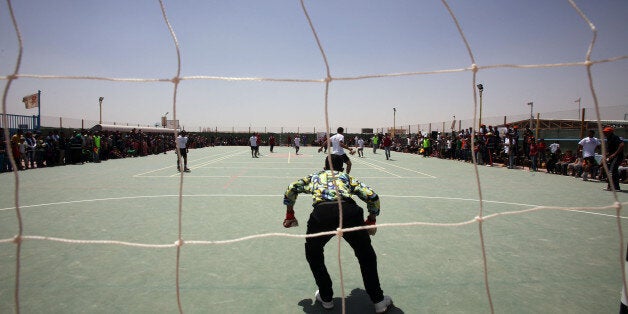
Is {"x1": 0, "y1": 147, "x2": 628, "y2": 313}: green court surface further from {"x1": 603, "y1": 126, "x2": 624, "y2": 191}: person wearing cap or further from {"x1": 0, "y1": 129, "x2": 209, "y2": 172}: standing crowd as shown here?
{"x1": 0, "y1": 129, "x2": 209, "y2": 172}: standing crowd

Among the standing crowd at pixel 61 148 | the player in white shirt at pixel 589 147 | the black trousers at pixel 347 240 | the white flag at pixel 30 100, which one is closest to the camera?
the black trousers at pixel 347 240

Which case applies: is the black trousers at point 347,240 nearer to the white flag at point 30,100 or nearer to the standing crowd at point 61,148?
the standing crowd at point 61,148

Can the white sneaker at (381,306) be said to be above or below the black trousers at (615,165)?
below

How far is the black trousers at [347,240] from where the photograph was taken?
2.84m

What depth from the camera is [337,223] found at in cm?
284

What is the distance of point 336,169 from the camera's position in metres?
3.20

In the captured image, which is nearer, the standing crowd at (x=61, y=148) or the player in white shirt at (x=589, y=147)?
the player in white shirt at (x=589, y=147)

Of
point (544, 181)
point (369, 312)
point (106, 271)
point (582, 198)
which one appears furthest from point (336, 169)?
point (544, 181)

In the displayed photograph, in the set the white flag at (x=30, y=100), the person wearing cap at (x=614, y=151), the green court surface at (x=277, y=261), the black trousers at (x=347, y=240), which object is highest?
the white flag at (x=30, y=100)

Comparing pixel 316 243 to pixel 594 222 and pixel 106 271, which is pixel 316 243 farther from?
pixel 594 222

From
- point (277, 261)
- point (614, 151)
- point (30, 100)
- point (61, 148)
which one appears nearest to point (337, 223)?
point (277, 261)

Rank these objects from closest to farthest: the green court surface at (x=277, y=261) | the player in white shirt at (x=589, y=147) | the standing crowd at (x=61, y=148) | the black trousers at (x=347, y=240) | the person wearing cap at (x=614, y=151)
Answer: the black trousers at (x=347, y=240) < the green court surface at (x=277, y=261) < the person wearing cap at (x=614, y=151) < the player in white shirt at (x=589, y=147) < the standing crowd at (x=61, y=148)

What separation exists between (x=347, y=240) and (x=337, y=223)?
0.20 m

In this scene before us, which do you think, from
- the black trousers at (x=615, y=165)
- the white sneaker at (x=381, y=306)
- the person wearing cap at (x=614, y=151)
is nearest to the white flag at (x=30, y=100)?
the white sneaker at (x=381, y=306)
